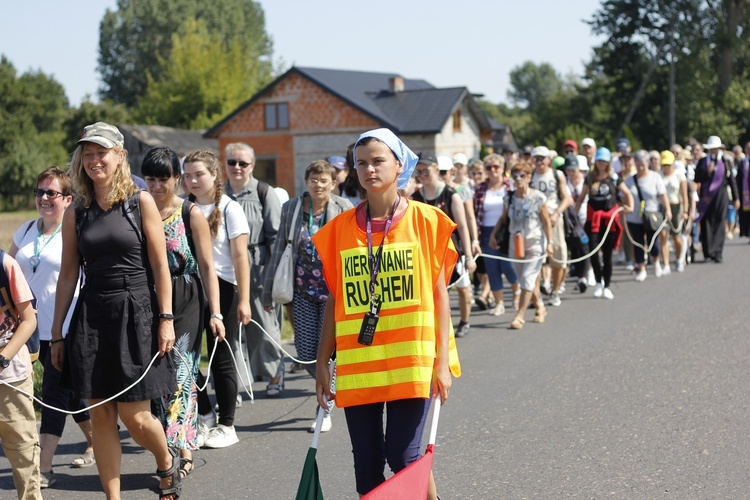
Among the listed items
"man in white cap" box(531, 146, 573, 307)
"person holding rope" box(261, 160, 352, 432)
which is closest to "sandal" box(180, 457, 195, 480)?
"person holding rope" box(261, 160, 352, 432)

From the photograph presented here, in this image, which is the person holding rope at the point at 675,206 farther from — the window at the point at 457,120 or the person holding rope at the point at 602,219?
the window at the point at 457,120

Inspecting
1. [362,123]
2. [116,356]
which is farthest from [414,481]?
[362,123]

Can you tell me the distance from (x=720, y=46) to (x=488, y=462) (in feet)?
172

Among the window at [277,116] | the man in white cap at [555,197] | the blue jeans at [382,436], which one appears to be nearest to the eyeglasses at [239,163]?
the blue jeans at [382,436]

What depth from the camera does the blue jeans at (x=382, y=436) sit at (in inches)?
163

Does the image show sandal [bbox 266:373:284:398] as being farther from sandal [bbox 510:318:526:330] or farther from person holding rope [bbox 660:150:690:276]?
person holding rope [bbox 660:150:690:276]

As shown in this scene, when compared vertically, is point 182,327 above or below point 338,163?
below

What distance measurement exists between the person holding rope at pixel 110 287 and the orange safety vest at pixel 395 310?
1165 mm

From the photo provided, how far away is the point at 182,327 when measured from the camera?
586 cm

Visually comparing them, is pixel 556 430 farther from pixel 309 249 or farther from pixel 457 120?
pixel 457 120

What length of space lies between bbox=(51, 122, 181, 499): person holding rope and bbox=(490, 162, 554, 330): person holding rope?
664 centimetres


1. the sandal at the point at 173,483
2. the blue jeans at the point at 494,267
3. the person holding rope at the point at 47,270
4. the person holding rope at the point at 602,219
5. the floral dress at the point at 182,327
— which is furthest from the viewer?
the person holding rope at the point at 602,219

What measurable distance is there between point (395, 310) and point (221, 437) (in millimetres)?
2899

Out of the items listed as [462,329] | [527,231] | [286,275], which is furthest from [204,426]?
[527,231]
